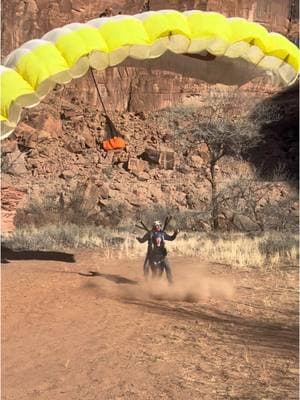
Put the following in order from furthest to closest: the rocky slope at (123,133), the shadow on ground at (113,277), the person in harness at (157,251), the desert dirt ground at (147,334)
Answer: the rocky slope at (123,133)
the shadow on ground at (113,277)
the person in harness at (157,251)
the desert dirt ground at (147,334)

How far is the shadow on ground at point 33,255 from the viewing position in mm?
13938

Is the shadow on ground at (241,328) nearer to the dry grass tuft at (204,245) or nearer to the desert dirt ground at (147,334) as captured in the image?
the desert dirt ground at (147,334)

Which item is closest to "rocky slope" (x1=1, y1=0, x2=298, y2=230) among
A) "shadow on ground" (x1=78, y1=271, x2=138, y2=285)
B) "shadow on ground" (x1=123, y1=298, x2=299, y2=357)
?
"shadow on ground" (x1=78, y1=271, x2=138, y2=285)

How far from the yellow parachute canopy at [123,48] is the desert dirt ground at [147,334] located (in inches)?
112

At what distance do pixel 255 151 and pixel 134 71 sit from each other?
499 inches

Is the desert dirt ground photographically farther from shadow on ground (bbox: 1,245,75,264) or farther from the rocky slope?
the rocky slope

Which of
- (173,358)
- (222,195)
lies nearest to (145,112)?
(222,195)

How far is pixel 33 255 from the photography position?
1461 centimetres

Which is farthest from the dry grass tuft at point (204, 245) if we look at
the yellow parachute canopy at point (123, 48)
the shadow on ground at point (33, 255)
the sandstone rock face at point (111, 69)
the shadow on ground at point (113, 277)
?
the sandstone rock face at point (111, 69)

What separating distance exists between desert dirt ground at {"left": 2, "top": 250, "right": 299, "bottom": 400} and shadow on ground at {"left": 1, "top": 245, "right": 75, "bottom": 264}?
1.56 metres

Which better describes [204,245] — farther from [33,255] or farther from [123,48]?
[123,48]

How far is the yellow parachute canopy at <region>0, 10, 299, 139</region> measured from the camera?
23.9ft

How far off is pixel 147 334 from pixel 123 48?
399 cm

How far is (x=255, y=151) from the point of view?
4309 cm
